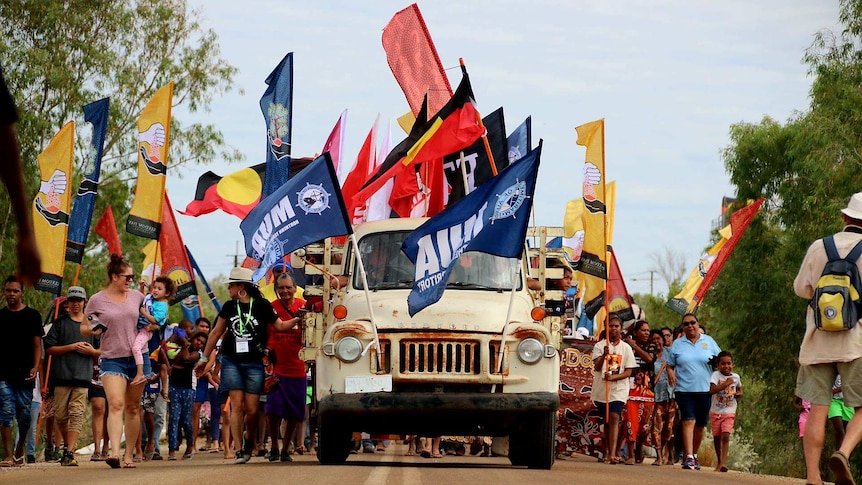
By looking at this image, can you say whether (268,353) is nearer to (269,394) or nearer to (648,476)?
(269,394)

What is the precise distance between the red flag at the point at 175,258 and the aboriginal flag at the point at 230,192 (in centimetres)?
58

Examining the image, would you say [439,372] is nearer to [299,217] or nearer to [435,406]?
[435,406]

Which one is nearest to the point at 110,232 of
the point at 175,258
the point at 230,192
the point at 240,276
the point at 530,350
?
the point at 175,258

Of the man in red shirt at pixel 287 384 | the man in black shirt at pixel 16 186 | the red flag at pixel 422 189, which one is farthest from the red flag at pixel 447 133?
the man in black shirt at pixel 16 186

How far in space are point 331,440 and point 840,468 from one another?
5585mm

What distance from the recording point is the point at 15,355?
14898 millimetres

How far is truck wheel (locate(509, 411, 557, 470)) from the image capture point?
13.4 m

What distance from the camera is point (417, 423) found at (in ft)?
44.3

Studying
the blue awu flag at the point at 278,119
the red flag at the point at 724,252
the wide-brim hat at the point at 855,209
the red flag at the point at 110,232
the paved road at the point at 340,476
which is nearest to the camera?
the wide-brim hat at the point at 855,209

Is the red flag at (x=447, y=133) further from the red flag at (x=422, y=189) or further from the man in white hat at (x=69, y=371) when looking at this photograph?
the man in white hat at (x=69, y=371)

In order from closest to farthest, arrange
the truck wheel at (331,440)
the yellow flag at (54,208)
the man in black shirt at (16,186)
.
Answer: the man in black shirt at (16,186) → the truck wheel at (331,440) → the yellow flag at (54,208)

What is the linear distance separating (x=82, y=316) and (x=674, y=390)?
7.97 m

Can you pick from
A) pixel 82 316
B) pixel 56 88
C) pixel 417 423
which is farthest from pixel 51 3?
pixel 417 423

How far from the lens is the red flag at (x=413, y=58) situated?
20.6 metres
